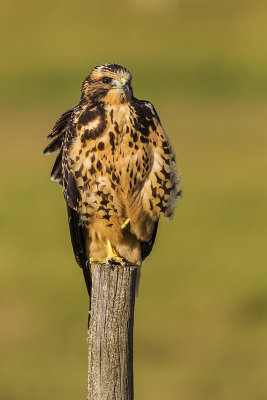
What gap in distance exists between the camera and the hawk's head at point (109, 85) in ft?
20.7

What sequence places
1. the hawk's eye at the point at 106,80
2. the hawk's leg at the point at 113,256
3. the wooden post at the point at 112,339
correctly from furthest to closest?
the hawk's leg at the point at 113,256 → the hawk's eye at the point at 106,80 → the wooden post at the point at 112,339

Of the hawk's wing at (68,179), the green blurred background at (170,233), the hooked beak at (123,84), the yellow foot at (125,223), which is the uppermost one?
the green blurred background at (170,233)

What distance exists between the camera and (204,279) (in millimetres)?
14391

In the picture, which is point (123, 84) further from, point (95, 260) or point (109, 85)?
point (95, 260)

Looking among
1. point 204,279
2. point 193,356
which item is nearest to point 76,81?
point 204,279

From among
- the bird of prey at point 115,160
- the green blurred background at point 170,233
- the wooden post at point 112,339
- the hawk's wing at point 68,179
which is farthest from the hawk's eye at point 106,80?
the green blurred background at point 170,233

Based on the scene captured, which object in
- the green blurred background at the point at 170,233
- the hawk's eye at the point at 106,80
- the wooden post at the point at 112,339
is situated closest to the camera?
the wooden post at the point at 112,339

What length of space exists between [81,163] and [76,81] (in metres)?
28.4

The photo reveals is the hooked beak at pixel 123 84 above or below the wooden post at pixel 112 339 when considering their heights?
above

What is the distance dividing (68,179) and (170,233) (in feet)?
35.4

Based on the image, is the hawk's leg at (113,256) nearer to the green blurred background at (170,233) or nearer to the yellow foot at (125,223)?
the yellow foot at (125,223)

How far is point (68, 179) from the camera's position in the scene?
21.2ft

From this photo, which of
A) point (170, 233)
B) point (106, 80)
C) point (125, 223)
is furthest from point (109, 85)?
point (170, 233)

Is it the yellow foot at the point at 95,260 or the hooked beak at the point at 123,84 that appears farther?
the yellow foot at the point at 95,260
